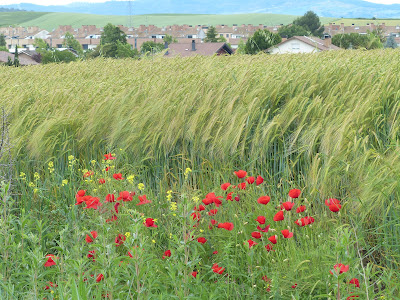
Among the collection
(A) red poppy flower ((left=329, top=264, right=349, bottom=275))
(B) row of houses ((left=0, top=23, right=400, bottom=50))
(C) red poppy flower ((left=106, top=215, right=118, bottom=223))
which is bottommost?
(B) row of houses ((left=0, top=23, right=400, bottom=50))

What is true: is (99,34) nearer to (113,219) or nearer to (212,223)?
A: (113,219)

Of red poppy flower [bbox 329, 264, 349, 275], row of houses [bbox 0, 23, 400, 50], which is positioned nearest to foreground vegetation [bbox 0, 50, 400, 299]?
red poppy flower [bbox 329, 264, 349, 275]

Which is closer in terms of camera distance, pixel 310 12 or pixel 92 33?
pixel 310 12

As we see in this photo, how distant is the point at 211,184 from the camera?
10.9 ft

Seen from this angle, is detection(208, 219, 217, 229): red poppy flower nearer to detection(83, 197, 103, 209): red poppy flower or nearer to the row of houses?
detection(83, 197, 103, 209): red poppy flower

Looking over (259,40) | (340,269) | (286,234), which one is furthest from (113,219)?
(259,40)

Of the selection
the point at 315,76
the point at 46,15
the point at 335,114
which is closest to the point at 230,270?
the point at 335,114

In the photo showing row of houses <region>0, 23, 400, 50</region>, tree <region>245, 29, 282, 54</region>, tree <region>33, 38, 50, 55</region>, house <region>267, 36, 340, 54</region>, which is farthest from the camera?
row of houses <region>0, 23, 400, 50</region>

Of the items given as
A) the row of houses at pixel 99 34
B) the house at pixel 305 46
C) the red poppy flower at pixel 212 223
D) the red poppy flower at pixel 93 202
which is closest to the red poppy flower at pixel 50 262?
the red poppy flower at pixel 93 202

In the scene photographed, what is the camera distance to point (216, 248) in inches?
107

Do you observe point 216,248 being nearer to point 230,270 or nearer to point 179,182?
point 230,270

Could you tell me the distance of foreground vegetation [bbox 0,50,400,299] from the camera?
7.44 feet

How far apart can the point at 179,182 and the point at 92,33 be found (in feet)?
516

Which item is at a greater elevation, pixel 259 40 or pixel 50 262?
pixel 50 262
